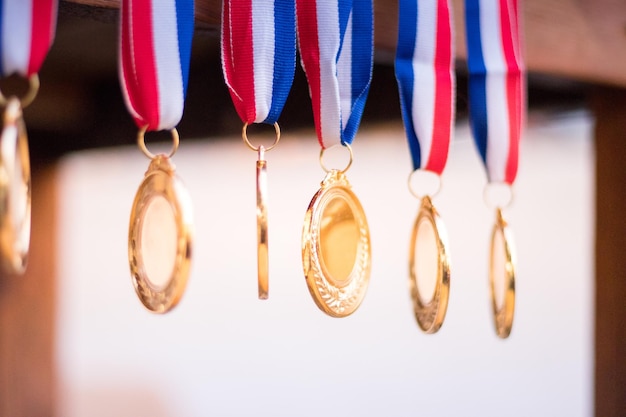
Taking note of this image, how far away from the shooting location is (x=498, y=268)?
0.94 m

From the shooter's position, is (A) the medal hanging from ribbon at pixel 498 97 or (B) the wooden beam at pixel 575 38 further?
(B) the wooden beam at pixel 575 38

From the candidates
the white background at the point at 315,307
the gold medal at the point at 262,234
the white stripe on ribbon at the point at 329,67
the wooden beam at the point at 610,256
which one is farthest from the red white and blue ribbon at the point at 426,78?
the white background at the point at 315,307

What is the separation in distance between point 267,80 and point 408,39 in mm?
196

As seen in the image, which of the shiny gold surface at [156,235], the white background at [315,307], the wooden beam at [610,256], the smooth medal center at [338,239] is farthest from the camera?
the white background at [315,307]

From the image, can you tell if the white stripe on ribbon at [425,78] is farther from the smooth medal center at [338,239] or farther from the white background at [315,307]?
the white background at [315,307]

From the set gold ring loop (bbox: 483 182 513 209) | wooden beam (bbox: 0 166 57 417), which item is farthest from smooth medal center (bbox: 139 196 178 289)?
wooden beam (bbox: 0 166 57 417)

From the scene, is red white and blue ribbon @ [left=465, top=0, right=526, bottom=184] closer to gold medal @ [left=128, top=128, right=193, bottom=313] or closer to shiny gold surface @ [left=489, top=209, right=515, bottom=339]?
shiny gold surface @ [left=489, top=209, right=515, bottom=339]

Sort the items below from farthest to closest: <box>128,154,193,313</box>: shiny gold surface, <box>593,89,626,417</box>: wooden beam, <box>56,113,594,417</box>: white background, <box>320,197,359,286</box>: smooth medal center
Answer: <box>56,113,594,417</box>: white background < <box>593,89,626,417</box>: wooden beam < <box>320,197,359,286</box>: smooth medal center < <box>128,154,193,313</box>: shiny gold surface

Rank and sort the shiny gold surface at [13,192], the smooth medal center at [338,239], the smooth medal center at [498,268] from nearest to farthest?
the shiny gold surface at [13,192] < the smooth medal center at [338,239] < the smooth medal center at [498,268]

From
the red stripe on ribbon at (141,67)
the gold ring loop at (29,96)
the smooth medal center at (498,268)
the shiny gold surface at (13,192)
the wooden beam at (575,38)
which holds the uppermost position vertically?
the wooden beam at (575,38)

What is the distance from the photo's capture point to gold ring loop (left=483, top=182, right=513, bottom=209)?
3.09 feet

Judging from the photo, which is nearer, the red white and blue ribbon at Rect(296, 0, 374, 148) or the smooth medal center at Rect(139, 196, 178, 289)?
the smooth medal center at Rect(139, 196, 178, 289)

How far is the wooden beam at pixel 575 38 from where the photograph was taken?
3.52 ft

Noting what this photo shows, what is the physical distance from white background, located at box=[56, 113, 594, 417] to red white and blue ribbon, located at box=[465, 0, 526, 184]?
0.66 metres
